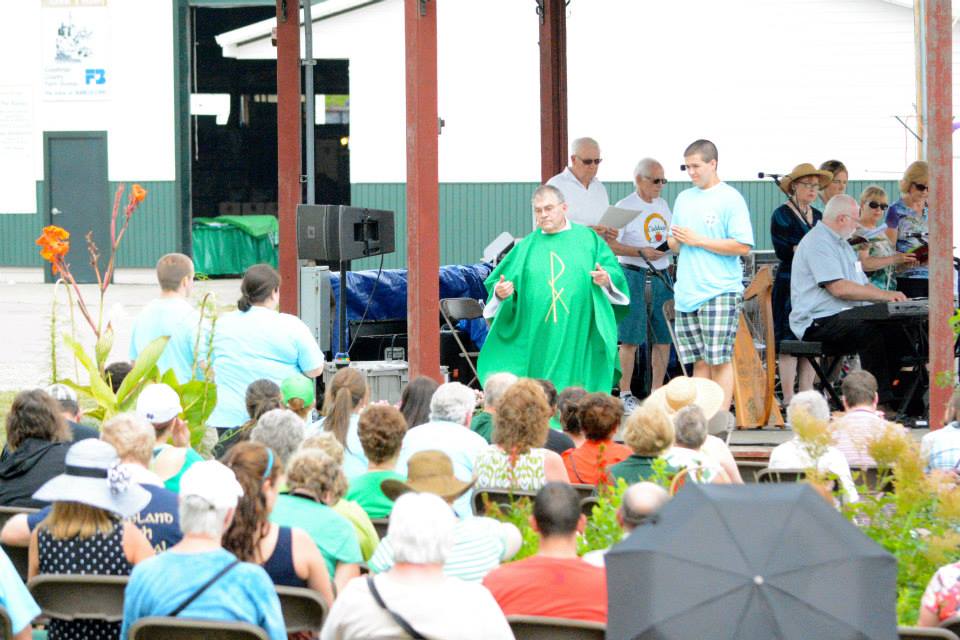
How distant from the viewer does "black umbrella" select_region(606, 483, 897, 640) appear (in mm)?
3510

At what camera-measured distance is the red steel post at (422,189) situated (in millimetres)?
9586

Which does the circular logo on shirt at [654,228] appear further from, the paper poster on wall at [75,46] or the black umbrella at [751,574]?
the paper poster on wall at [75,46]

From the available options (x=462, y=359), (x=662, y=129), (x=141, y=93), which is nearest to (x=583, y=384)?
(x=462, y=359)

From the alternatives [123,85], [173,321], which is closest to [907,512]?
[173,321]

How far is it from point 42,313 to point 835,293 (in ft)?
48.1

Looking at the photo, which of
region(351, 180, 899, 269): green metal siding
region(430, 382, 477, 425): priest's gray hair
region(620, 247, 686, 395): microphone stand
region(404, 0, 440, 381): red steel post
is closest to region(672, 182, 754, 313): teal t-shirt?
region(620, 247, 686, 395): microphone stand

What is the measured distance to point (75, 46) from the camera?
2769cm

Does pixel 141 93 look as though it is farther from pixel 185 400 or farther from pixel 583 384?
pixel 185 400

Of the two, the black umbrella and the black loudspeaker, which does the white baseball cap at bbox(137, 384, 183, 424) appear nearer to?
the black umbrella

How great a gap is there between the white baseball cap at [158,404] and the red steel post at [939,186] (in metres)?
4.17

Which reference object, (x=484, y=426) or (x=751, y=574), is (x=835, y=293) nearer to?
(x=484, y=426)

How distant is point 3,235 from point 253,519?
26.1 meters

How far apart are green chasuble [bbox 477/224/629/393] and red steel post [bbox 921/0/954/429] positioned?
2248mm

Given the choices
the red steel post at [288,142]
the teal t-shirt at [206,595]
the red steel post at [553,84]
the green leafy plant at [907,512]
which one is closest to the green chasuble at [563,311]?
the red steel post at [288,142]
